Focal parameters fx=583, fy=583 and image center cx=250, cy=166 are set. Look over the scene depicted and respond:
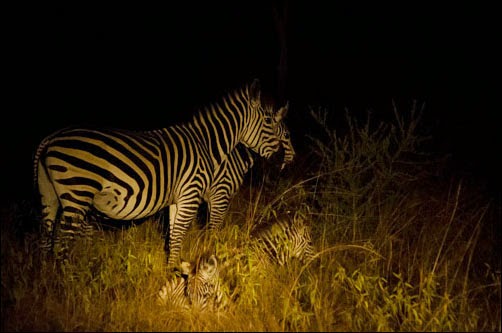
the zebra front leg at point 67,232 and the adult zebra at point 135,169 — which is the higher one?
the adult zebra at point 135,169

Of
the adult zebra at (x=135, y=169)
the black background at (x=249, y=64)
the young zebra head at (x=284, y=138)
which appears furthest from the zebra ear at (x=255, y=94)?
A: the black background at (x=249, y=64)

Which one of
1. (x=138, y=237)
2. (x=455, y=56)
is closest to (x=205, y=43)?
(x=455, y=56)

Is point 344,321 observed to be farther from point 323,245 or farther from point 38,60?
point 38,60

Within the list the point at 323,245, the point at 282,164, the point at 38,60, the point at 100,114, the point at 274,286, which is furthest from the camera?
the point at 38,60

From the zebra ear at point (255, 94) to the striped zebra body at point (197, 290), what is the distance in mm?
2202

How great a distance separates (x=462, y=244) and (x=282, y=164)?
2.10 metres

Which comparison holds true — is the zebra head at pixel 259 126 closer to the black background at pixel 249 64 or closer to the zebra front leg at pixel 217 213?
the zebra front leg at pixel 217 213

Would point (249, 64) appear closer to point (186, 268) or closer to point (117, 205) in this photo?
point (117, 205)

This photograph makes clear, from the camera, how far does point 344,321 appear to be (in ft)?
13.1

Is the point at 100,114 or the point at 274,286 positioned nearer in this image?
the point at 274,286

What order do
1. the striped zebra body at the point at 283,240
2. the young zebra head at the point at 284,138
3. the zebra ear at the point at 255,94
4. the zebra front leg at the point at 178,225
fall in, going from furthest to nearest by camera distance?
the young zebra head at the point at 284,138
the zebra ear at the point at 255,94
the zebra front leg at the point at 178,225
the striped zebra body at the point at 283,240

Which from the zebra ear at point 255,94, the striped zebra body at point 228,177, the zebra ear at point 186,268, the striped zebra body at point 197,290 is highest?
the zebra ear at point 255,94

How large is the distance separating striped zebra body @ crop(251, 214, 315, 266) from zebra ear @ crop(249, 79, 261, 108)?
1326mm

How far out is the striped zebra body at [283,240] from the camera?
5.15 meters
